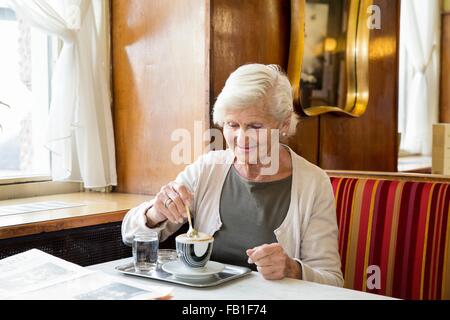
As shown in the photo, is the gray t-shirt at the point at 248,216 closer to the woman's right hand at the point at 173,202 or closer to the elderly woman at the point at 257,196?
the elderly woman at the point at 257,196

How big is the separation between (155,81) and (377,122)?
1.70 meters

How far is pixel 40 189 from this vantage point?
2.47 metres

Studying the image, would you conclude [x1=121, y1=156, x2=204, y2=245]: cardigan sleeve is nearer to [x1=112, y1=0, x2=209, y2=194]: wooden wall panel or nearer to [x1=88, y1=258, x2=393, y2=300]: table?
[x1=88, y1=258, x2=393, y2=300]: table

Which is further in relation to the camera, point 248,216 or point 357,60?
point 357,60

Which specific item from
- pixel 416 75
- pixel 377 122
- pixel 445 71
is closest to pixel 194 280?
pixel 377 122

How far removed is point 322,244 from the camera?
63.0 inches

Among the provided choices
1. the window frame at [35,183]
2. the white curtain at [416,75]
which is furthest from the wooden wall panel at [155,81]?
the white curtain at [416,75]

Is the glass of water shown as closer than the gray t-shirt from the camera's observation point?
Yes

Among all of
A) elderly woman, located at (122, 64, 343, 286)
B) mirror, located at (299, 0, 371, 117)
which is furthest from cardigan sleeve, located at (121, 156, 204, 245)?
mirror, located at (299, 0, 371, 117)

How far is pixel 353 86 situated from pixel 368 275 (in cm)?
170

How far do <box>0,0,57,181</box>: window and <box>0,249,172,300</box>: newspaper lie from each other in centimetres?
110

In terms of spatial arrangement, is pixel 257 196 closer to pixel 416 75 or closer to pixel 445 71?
pixel 416 75

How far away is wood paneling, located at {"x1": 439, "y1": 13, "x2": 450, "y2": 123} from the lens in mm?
5289

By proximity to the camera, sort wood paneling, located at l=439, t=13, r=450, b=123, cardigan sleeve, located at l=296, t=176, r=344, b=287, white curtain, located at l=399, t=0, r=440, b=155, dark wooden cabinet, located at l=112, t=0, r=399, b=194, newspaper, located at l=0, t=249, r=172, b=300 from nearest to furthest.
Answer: newspaper, located at l=0, t=249, r=172, b=300, cardigan sleeve, located at l=296, t=176, r=344, b=287, dark wooden cabinet, located at l=112, t=0, r=399, b=194, white curtain, located at l=399, t=0, r=440, b=155, wood paneling, located at l=439, t=13, r=450, b=123
